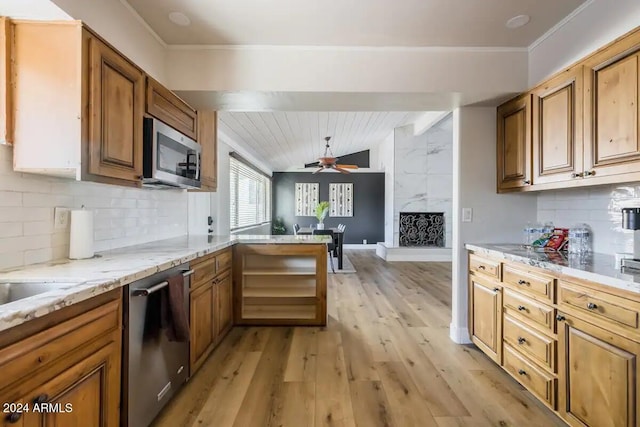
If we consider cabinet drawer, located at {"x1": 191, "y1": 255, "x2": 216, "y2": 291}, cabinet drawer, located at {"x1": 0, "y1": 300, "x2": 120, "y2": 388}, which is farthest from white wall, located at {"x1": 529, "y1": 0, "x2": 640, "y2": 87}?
cabinet drawer, located at {"x1": 0, "y1": 300, "x2": 120, "y2": 388}

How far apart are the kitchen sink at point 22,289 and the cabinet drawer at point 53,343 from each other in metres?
0.20

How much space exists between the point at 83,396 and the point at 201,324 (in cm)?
115

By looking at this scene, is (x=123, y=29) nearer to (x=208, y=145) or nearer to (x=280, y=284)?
(x=208, y=145)

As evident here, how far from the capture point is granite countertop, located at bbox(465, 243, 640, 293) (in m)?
1.40

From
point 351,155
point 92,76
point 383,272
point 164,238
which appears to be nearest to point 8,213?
point 92,76

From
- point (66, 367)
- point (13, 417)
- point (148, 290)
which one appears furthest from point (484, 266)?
point (13, 417)

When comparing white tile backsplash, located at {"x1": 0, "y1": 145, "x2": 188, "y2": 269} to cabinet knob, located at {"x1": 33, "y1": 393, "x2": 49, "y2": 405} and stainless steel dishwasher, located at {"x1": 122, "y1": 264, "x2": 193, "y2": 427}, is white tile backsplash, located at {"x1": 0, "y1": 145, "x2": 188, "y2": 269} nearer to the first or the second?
stainless steel dishwasher, located at {"x1": 122, "y1": 264, "x2": 193, "y2": 427}

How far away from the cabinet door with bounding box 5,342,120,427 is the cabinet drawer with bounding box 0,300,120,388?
0.07 m

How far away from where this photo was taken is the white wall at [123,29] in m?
1.69

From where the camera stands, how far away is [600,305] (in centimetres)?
149

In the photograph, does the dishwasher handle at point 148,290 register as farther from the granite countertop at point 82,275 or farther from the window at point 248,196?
the window at point 248,196

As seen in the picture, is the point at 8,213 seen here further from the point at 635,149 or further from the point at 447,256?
the point at 447,256

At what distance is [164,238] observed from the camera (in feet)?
9.86

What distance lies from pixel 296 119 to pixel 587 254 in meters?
3.92
